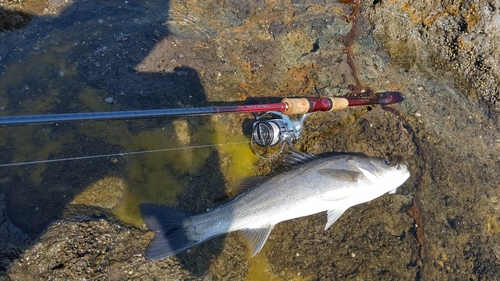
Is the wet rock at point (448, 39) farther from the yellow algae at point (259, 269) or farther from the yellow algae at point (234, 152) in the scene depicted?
the yellow algae at point (259, 269)

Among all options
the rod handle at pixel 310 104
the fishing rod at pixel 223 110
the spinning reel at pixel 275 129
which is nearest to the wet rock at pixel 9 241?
the fishing rod at pixel 223 110

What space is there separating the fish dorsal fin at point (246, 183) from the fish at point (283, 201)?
0.01 metres

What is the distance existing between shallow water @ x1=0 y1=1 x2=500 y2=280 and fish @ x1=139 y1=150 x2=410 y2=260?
0.68 feet

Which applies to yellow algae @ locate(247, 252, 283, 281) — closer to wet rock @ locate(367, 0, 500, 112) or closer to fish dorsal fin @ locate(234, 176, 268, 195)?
fish dorsal fin @ locate(234, 176, 268, 195)

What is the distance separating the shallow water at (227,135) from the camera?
3434 millimetres

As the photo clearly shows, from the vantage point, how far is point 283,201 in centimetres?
353

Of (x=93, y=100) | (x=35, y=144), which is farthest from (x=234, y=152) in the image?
(x=35, y=144)

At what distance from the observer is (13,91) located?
3.78m

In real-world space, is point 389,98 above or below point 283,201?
above

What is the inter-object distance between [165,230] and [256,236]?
35.1 inches

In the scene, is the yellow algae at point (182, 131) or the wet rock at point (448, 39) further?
the wet rock at point (448, 39)

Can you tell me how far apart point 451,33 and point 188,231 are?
5086mm

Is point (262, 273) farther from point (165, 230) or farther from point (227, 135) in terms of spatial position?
point (227, 135)

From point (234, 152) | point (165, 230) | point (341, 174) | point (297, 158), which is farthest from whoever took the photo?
point (234, 152)
